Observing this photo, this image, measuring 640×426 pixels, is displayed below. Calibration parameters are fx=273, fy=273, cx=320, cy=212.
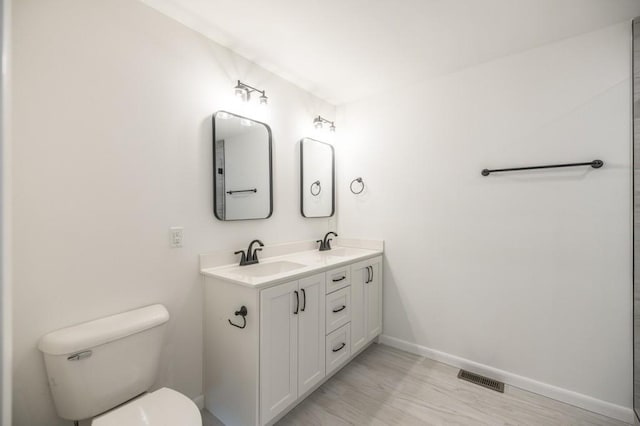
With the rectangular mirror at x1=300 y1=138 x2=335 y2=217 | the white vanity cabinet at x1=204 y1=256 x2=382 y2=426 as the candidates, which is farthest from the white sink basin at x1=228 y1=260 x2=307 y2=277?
the rectangular mirror at x1=300 y1=138 x2=335 y2=217

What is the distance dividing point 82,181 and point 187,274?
73 cm

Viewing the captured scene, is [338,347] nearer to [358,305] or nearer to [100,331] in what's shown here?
[358,305]

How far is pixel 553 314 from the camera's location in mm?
1865

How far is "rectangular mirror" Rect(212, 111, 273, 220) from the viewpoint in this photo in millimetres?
1844

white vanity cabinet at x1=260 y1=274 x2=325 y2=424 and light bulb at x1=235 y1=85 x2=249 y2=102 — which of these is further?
light bulb at x1=235 y1=85 x2=249 y2=102

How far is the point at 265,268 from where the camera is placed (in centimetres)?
201

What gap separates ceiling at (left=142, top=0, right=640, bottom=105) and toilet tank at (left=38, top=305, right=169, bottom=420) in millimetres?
1723

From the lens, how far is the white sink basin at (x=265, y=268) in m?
1.81

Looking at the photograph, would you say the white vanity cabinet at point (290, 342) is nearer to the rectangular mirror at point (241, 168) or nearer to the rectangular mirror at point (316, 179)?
the rectangular mirror at point (241, 168)

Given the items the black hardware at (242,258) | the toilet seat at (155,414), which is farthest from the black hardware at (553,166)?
the toilet seat at (155,414)

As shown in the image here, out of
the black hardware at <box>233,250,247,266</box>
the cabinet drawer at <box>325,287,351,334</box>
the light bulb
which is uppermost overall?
the light bulb

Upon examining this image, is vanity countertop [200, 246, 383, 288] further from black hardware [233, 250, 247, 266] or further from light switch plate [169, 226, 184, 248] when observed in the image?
light switch plate [169, 226, 184, 248]

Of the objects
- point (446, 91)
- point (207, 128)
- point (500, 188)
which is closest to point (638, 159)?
point (500, 188)

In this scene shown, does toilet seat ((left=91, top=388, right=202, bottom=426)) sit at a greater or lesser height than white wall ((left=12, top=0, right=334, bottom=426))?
lesser
